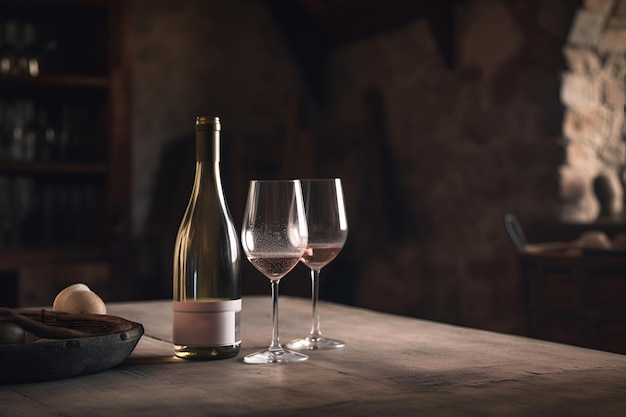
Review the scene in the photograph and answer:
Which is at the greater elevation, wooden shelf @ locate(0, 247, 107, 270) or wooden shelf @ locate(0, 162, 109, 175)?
wooden shelf @ locate(0, 162, 109, 175)

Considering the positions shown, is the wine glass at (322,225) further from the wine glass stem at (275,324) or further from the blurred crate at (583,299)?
the blurred crate at (583,299)

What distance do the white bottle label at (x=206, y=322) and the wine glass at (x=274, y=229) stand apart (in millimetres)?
45

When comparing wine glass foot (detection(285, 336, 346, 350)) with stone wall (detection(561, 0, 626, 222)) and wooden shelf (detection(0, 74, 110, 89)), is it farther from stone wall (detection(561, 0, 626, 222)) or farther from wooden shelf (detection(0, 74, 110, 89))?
wooden shelf (detection(0, 74, 110, 89))

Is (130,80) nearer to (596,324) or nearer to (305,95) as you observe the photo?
(305,95)

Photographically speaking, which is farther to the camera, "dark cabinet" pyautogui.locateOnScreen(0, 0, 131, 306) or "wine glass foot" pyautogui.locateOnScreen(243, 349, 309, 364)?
"dark cabinet" pyautogui.locateOnScreen(0, 0, 131, 306)

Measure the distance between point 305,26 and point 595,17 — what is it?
5.98ft

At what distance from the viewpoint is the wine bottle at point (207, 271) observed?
108 centimetres

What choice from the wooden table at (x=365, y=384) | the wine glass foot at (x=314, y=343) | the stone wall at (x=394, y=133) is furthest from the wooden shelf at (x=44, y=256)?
the wine glass foot at (x=314, y=343)

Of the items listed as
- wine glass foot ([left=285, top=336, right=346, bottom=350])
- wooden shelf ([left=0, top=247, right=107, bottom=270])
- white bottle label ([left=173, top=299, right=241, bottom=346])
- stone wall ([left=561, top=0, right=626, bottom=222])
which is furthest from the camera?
wooden shelf ([left=0, top=247, right=107, bottom=270])

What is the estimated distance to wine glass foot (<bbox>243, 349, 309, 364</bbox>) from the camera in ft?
3.60

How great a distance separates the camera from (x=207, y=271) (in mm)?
1146

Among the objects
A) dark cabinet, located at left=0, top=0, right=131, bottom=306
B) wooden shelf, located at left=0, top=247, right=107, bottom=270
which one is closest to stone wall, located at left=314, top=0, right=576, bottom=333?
dark cabinet, located at left=0, top=0, right=131, bottom=306

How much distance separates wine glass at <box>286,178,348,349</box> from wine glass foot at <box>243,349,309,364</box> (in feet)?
0.28

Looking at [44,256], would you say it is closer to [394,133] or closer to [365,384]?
[394,133]
